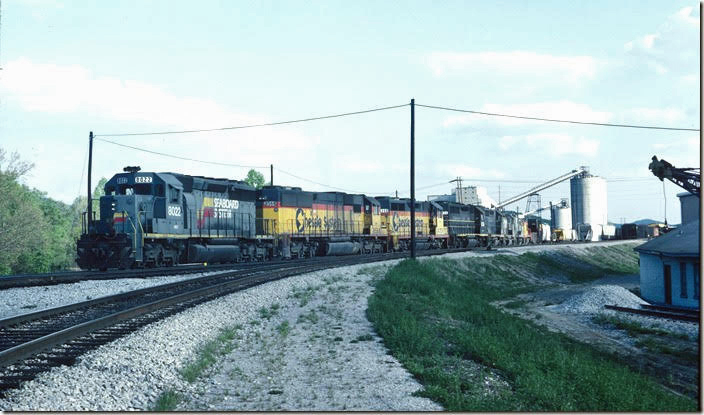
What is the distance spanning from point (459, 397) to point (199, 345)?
5048mm

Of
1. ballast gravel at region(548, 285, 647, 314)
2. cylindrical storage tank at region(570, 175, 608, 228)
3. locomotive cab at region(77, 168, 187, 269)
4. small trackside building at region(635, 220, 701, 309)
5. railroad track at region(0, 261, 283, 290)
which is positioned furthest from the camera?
cylindrical storage tank at region(570, 175, 608, 228)

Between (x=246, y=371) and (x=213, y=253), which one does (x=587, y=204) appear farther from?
(x=246, y=371)

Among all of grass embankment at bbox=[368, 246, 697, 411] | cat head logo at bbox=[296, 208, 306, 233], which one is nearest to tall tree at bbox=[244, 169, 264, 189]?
cat head logo at bbox=[296, 208, 306, 233]

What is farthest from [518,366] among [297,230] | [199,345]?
[297,230]

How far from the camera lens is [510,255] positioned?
47062mm

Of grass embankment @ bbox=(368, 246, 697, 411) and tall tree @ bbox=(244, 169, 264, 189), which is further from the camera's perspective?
tall tree @ bbox=(244, 169, 264, 189)

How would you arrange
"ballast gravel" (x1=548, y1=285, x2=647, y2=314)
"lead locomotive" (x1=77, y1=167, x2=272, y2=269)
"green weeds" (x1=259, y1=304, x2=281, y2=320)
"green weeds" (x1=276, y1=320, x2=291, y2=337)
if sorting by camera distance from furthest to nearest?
1. "lead locomotive" (x1=77, y1=167, x2=272, y2=269)
2. "ballast gravel" (x1=548, y1=285, x2=647, y2=314)
3. "green weeds" (x1=259, y1=304, x2=281, y2=320)
4. "green weeds" (x1=276, y1=320, x2=291, y2=337)

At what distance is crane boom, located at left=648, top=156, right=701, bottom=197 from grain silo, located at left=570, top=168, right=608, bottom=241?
63269 mm

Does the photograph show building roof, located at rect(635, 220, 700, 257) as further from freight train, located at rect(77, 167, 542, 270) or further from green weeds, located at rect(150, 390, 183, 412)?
green weeds, located at rect(150, 390, 183, 412)

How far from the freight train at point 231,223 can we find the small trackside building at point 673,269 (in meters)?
19.9

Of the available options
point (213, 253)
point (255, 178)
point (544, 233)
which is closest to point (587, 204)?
point (544, 233)

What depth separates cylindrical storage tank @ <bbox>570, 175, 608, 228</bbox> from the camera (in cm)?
8556

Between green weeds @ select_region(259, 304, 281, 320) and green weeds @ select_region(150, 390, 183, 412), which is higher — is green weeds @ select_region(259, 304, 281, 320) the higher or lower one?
the higher one

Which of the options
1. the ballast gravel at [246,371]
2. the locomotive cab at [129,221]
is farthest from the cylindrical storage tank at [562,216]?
the ballast gravel at [246,371]
